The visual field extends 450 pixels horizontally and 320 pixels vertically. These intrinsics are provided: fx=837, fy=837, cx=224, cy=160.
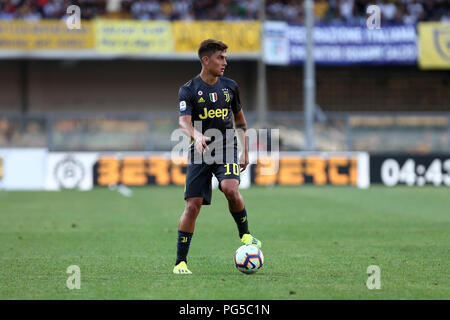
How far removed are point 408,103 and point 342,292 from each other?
30190mm

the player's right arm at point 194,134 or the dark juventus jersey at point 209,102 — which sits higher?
the dark juventus jersey at point 209,102

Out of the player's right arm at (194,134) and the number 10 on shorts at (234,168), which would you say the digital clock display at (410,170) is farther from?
the player's right arm at (194,134)

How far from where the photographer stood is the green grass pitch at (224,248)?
24.3 feet

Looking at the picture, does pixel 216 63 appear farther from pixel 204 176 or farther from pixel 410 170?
pixel 410 170

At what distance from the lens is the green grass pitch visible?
742 centimetres

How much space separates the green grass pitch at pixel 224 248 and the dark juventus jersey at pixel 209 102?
1546 mm

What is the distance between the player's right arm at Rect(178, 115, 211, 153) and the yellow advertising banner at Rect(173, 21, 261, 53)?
22951 millimetres

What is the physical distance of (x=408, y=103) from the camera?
3634 cm

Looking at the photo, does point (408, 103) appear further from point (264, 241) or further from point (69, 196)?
point (264, 241)


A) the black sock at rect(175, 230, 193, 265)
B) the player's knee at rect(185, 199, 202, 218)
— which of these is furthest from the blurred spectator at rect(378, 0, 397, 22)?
the black sock at rect(175, 230, 193, 265)

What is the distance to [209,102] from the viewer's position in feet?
27.9

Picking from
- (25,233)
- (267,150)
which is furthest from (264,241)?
(267,150)

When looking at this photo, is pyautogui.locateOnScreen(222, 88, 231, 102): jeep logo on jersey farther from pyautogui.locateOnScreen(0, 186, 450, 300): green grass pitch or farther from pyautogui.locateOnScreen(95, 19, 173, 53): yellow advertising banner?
pyautogui.locateOnScreen(95, 19, 173, 53): yellow advertising banner

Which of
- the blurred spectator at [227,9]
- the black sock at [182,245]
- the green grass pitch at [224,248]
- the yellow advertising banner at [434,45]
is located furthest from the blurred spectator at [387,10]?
the black sock at [182,245]
